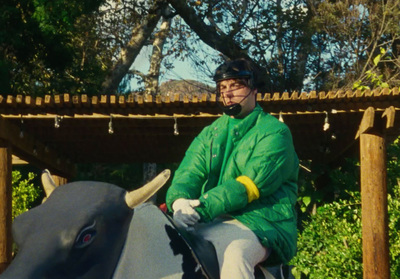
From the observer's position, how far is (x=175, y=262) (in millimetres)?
3182

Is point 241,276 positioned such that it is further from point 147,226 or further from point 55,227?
point 55,227

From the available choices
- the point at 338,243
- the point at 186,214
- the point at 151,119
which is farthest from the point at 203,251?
the point at 151,119

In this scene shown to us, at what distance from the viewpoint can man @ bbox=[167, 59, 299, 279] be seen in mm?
3549

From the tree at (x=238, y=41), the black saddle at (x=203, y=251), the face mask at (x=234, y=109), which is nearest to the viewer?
the black saddle at (x=203, y=251)

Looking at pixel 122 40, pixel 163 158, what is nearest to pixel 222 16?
pixel 122 40

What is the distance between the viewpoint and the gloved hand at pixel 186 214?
137 inches

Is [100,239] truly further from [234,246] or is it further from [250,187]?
[250,187]

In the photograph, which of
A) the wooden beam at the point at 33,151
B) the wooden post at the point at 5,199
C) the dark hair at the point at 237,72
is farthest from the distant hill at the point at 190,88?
the dark hair at the point at 237,72

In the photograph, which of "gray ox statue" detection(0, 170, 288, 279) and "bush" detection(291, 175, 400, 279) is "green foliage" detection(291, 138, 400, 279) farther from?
"gray ox statue" detection(0, 170, 288, 279)

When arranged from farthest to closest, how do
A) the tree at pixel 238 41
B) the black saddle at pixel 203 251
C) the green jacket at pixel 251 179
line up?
the tree at pixel 238 41, the green jacket at pixel 251 179, the black saddle at pixel 203 251

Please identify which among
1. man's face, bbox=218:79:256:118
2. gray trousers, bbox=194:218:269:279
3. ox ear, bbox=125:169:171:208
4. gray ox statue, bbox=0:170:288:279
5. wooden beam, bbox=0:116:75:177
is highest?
man's face, bbox=218:79:256:118

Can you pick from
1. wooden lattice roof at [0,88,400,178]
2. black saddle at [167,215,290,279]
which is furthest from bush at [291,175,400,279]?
black saddle at [167,215,290,279]

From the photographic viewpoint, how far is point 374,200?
10852 mm

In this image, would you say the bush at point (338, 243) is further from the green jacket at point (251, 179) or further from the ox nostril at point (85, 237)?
the ox nostril at point (85, 237)
